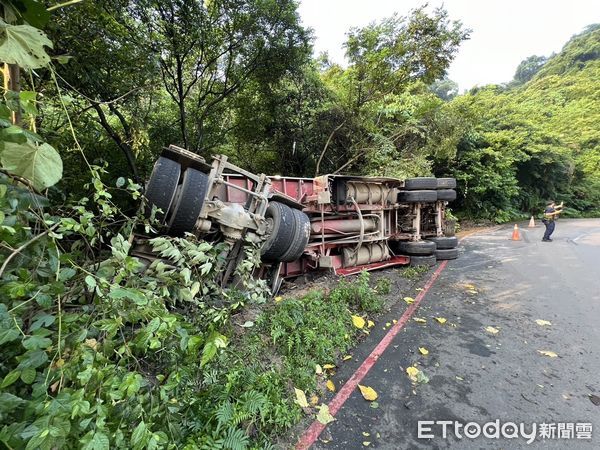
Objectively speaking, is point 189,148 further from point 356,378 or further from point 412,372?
point 412,372

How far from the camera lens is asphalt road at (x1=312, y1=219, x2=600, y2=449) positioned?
2057mm

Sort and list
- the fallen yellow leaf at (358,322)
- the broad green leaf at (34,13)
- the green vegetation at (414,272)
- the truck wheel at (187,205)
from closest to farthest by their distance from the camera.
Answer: the broad green leaf at (34,13) < the truck wheel at (187,205) < the fallen yellow leaf at (358,322) < the green vegetation at (414,272)

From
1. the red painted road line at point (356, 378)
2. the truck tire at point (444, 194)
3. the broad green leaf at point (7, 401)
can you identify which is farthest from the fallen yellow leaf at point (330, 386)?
the truck tire at point (444, 194)

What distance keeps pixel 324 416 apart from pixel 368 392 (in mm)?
477

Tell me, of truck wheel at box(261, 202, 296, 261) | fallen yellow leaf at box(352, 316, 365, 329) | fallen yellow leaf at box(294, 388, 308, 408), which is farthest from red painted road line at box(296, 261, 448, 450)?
truck wheel at box(261, 202, 296, 261)

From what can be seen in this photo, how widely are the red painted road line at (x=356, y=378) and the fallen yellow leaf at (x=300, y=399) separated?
0.48 feet

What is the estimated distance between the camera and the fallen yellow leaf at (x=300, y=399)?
2232 mm

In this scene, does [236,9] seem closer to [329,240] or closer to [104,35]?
[104,35]

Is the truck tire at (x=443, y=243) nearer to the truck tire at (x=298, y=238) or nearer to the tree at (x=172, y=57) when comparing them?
the truck tire at (x=298, y=238)

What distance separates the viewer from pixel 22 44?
2.63ft

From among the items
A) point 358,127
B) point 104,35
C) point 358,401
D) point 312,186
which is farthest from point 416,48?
point 358,401

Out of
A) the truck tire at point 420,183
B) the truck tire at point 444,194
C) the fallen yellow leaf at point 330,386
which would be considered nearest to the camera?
the fallen yellow leaf at point 330,386

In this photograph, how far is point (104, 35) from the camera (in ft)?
14.2

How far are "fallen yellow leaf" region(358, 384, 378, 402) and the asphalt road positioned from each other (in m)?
0.05
